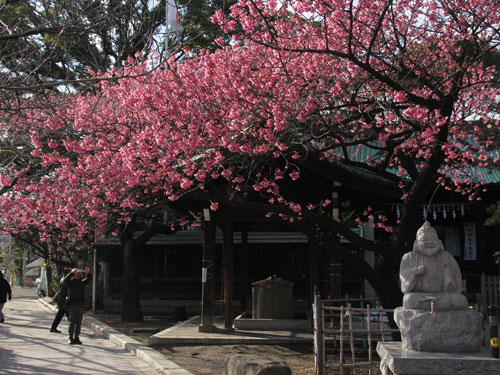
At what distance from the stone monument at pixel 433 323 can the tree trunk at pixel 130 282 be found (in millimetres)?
12714

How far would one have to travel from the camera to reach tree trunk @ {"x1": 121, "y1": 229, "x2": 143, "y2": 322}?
1844 cm

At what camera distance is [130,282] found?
1856cm

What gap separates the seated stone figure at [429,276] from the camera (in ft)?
21.5

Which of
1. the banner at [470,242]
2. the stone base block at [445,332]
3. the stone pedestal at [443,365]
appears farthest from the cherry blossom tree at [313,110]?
the banner at [470,242]

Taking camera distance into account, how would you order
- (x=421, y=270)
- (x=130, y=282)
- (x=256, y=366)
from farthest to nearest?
1. (x=130, y=282)
2. (x=256, y=366)
3. (x=421, y=270)

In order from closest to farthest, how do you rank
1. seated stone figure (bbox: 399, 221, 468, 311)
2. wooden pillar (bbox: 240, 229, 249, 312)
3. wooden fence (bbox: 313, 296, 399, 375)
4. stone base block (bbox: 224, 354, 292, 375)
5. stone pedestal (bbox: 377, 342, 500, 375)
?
stone pedestal (bbox: 377, 342, 500, 375), seated stone figure (bbox: 399, 221, 468, 311), stone base block (bbox: 224, 354, 292, 375), wooden fence (bbox: 313, 296, 399, 375), wooden pillar (bbox: 240, 229, 249, 312)

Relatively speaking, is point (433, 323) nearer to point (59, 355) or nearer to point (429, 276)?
point (429, 276)

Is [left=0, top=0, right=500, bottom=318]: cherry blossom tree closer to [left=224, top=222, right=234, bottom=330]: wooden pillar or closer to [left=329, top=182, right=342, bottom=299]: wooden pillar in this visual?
[left=329, top=182, right=342, bottom=299]: wooden pillar

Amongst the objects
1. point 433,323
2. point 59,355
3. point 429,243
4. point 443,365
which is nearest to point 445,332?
point 433,323

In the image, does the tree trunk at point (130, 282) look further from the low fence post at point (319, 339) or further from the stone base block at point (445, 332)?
the stone base block at point (445, 332)

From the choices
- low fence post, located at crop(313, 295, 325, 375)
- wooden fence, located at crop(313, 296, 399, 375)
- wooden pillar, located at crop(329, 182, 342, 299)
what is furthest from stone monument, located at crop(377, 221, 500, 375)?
wooden pillar, located at crop(329, 182, 342, 299)

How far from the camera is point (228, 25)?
9.49 metres

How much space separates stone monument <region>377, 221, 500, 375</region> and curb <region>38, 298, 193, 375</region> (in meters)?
4.35

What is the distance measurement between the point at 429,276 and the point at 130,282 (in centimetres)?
1335
